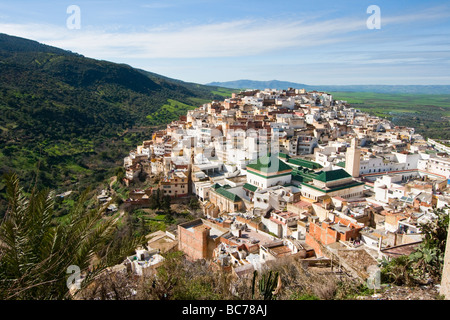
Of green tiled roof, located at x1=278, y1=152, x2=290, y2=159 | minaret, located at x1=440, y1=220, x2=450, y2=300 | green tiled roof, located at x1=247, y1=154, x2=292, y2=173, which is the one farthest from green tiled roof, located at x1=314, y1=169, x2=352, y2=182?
minaret, located at x1=440, y1=220, x2=450, y2=300

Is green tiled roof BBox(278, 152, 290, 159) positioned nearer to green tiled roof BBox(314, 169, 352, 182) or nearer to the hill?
green tiled roof BBox(314, 169, 352, 182)

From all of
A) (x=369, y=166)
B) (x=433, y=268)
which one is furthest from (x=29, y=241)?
(x=369, y=166)

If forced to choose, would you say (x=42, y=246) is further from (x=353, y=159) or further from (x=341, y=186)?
(x=353, y=159)

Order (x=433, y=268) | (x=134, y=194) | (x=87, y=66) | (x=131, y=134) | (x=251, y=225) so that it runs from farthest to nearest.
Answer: (x=87, y=66), (x=131, y=134), (x=134, y=194), (x=251, y=225), (x=433, y=268)

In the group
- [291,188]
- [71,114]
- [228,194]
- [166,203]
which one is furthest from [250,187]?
[71,114]

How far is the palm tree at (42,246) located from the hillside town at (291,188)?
15.0 ft

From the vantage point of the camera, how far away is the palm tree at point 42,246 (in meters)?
3.57

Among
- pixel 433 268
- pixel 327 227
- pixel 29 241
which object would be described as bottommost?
pixel 327 227

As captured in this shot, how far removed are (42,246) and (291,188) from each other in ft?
45.6

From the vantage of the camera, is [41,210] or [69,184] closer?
[41,210]

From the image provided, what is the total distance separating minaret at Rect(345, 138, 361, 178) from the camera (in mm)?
17906

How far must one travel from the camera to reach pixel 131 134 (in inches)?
1500

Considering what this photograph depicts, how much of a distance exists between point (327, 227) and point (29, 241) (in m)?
8.42
